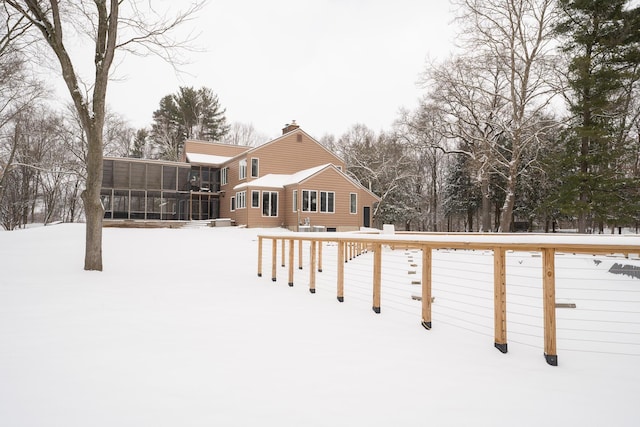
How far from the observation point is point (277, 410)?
224 centimetres

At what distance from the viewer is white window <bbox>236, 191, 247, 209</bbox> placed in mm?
21000

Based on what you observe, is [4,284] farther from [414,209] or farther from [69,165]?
[414,209]

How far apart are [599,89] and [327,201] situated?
13721 mm

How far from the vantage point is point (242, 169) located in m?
22.7

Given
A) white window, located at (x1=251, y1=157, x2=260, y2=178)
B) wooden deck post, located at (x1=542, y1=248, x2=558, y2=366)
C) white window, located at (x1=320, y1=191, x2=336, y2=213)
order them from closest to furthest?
wooden deck post, located at (x1=542, y1=248, x2=558, y2=366) → white window, located at (x1=320, y1=191, x2=336, y2=213) → white window, located at (x1=251, y1=157, x2=260, y2=178)

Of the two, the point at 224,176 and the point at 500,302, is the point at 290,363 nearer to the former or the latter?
the point at 500,302

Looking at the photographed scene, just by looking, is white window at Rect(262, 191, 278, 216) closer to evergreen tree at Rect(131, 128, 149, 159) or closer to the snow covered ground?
the snow covered ground

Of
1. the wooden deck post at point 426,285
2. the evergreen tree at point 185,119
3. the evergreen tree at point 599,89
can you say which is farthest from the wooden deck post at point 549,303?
the evergreen tree at point 185,119

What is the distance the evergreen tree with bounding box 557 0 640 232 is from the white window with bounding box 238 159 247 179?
54.9ft

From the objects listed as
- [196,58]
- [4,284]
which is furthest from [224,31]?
[4,284]

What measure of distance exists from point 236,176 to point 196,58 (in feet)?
48.6

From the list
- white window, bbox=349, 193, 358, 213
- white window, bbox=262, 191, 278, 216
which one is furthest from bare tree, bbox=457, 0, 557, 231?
white window, bbox=262, 191, 278, 216

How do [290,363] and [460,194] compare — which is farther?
[460,194]

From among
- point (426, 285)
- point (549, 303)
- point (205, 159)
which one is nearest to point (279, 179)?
point (205, 159)
